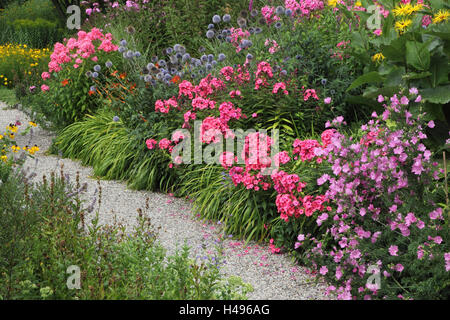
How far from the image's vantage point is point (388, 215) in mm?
3445

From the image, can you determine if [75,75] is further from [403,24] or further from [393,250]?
[393,250]

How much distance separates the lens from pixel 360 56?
4.82 metres

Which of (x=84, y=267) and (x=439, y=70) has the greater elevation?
(x=439, y=70)

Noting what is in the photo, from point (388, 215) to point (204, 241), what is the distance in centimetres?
154

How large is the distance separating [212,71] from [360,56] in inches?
69.7

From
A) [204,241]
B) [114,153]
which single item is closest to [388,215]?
[204,241]

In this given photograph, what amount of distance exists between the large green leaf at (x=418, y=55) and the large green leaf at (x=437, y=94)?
0.18 m

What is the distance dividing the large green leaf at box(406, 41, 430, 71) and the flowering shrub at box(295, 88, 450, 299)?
0.81 metres

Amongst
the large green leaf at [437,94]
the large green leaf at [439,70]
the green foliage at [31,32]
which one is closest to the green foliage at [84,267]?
the large green leaf at [437,94]

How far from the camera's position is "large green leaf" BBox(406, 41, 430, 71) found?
13.4ft

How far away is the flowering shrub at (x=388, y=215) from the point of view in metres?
3.15

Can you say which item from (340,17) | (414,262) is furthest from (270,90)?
(414,262)

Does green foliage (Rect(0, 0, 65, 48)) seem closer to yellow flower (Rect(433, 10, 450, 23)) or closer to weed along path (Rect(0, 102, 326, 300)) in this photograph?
weed along path (Rect(0, 102, 326, 300))
